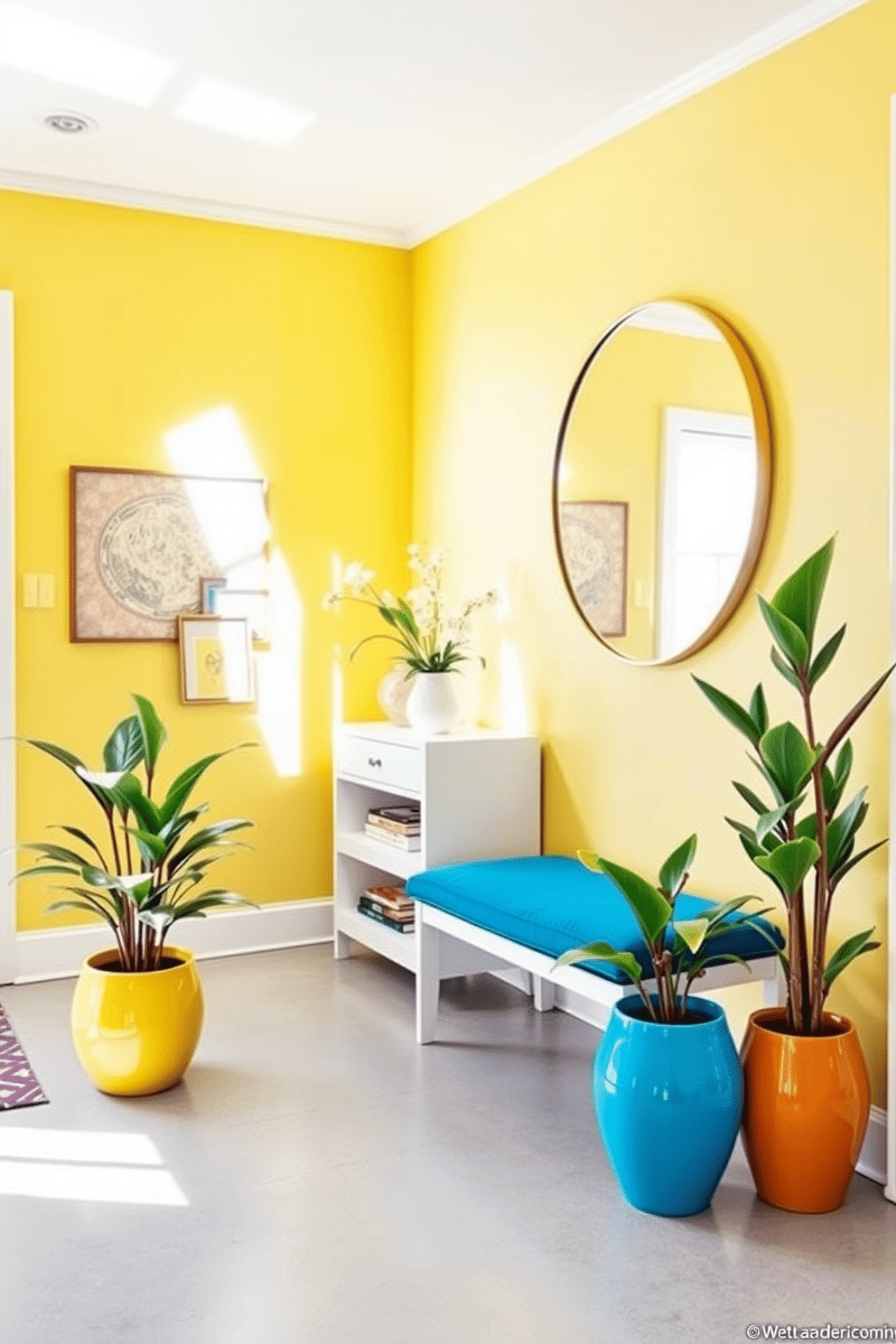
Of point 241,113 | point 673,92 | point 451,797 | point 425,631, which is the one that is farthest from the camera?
point 425,631

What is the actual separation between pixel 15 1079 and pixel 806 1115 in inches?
74.1

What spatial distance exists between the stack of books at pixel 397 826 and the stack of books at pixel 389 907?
169 millimetres

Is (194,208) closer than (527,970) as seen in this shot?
No

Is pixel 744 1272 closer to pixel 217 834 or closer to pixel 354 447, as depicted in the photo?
pixel 217 834

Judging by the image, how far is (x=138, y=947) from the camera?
3.02 m

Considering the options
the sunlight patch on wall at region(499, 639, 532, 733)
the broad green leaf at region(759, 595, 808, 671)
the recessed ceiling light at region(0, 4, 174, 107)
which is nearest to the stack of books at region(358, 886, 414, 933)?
the sunlight patch on wall at region(499, 639, 532, 733)

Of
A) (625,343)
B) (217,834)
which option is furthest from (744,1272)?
(625,343)

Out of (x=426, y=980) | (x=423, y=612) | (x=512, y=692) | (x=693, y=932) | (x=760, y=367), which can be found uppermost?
(x=760, y=367)

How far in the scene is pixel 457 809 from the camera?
364cm

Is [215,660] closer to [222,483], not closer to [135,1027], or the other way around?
[222,483]

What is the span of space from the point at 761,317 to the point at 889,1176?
1862 millimetres

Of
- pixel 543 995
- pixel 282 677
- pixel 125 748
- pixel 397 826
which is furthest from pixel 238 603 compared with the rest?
pixel 543 995

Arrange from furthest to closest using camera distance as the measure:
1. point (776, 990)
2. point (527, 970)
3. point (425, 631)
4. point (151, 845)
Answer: point (425, 631), point (527, 970), point (151, 845), point (776, 990)

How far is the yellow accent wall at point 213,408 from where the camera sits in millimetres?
3967
